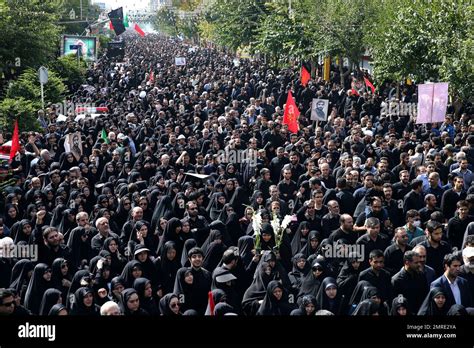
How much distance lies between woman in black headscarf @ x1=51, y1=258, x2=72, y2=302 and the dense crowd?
2 centimetres

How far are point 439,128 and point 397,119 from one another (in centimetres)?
169

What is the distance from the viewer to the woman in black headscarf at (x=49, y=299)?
8.16m

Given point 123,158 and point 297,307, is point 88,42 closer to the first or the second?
point 123,158

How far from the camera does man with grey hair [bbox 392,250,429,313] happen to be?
8.01m

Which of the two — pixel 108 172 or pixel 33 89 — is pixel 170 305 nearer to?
pixel 108 172

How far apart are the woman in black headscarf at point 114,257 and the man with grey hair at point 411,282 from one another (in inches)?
124

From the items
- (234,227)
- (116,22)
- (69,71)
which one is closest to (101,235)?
(234,227)

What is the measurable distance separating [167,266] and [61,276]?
3.96 ft

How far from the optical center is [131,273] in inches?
339

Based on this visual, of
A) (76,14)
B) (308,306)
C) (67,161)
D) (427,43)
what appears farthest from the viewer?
(76,14)

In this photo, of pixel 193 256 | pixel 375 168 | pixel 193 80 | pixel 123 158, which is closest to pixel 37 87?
pixel 193 80

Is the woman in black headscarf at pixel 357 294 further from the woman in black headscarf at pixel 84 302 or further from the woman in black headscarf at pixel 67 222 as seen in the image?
the woman in black headscarf at pixel 67 222

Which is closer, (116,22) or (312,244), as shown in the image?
(312,244)

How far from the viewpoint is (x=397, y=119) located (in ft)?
66.0
